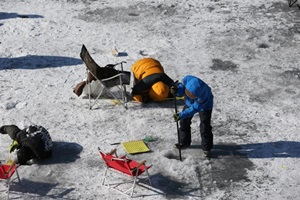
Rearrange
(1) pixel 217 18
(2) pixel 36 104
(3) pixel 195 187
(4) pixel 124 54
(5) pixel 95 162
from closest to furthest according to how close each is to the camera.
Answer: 1. (3) pixel 195 187
2. (5) pixel 95 162
3. (2) pixel 36 104
4. (4) pixel 124 54
5. (1) pixel 217 18

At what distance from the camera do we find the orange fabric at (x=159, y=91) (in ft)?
30.6

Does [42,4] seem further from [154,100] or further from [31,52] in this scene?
[154,100]

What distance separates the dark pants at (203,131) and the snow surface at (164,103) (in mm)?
194

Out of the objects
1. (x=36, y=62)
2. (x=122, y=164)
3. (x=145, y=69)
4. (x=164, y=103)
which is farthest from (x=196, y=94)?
(x=36, y=62)

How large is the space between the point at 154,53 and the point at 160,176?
396cm

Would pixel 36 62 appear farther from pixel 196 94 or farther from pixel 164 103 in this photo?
pixel 196 94

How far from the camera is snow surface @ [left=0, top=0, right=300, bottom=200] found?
302 inches

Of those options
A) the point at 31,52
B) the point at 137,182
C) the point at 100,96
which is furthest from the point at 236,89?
the point at 31,52

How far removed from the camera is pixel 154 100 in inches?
374

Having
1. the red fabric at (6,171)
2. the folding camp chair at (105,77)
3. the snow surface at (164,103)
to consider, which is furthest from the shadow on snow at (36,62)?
the red fabric at (6,171)

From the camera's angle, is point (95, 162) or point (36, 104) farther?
point (36, 104)

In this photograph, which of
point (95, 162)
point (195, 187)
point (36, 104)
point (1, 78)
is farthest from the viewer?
point (1, 78)

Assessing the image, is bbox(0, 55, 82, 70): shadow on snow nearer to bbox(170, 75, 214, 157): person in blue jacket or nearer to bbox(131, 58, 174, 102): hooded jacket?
bbox(131, 58, 174, 102): hooded jacket

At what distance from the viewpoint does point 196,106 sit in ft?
25.9
